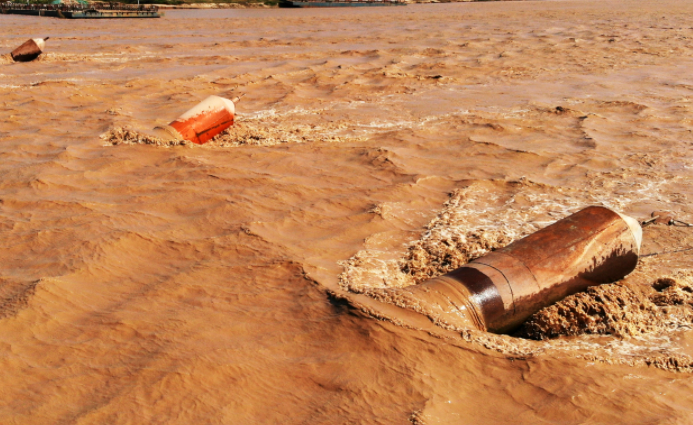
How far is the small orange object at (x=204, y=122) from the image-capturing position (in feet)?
19.4

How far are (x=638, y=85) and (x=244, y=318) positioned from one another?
24.5 ft

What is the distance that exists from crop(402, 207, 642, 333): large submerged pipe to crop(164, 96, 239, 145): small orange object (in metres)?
3.63

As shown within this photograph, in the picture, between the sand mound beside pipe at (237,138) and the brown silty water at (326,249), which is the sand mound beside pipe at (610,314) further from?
the sand mound beside pipe at (237,138)

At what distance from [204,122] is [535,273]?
13.0 ft

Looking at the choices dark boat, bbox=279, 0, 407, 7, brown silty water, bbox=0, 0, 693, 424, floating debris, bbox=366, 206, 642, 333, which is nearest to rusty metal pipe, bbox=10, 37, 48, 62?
brown silty water, bbox=0, 0, 693, 424

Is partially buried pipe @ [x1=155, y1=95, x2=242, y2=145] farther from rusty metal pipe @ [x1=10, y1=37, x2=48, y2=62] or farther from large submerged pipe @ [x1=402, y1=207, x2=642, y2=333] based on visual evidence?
rusty metal pipe @ [x1=10, y1=37, x2=48, y2=62]

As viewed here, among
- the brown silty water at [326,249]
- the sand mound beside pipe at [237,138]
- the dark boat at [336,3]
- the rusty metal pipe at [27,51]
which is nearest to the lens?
the brown silty water at [326,249]

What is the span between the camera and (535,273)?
2.91 metres

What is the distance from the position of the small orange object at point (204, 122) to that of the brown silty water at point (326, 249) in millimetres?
151

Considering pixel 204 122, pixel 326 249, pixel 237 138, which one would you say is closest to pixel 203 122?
pixel 204 122

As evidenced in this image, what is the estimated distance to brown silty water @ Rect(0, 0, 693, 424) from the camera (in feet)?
7.68

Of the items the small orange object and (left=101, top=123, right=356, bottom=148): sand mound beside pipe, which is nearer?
(left=101, top=123, right=356, bottom=148): sand mound beside pipe

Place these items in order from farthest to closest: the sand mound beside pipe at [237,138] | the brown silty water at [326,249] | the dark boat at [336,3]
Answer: the dark boat at [336,3] → the sand mound beside pipe at [237,138] → the brown silty water at [326,249]

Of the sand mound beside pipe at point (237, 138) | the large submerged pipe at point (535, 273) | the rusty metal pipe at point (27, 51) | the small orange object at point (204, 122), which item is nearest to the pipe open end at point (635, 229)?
the large submerged pipe at point (535, 273)
